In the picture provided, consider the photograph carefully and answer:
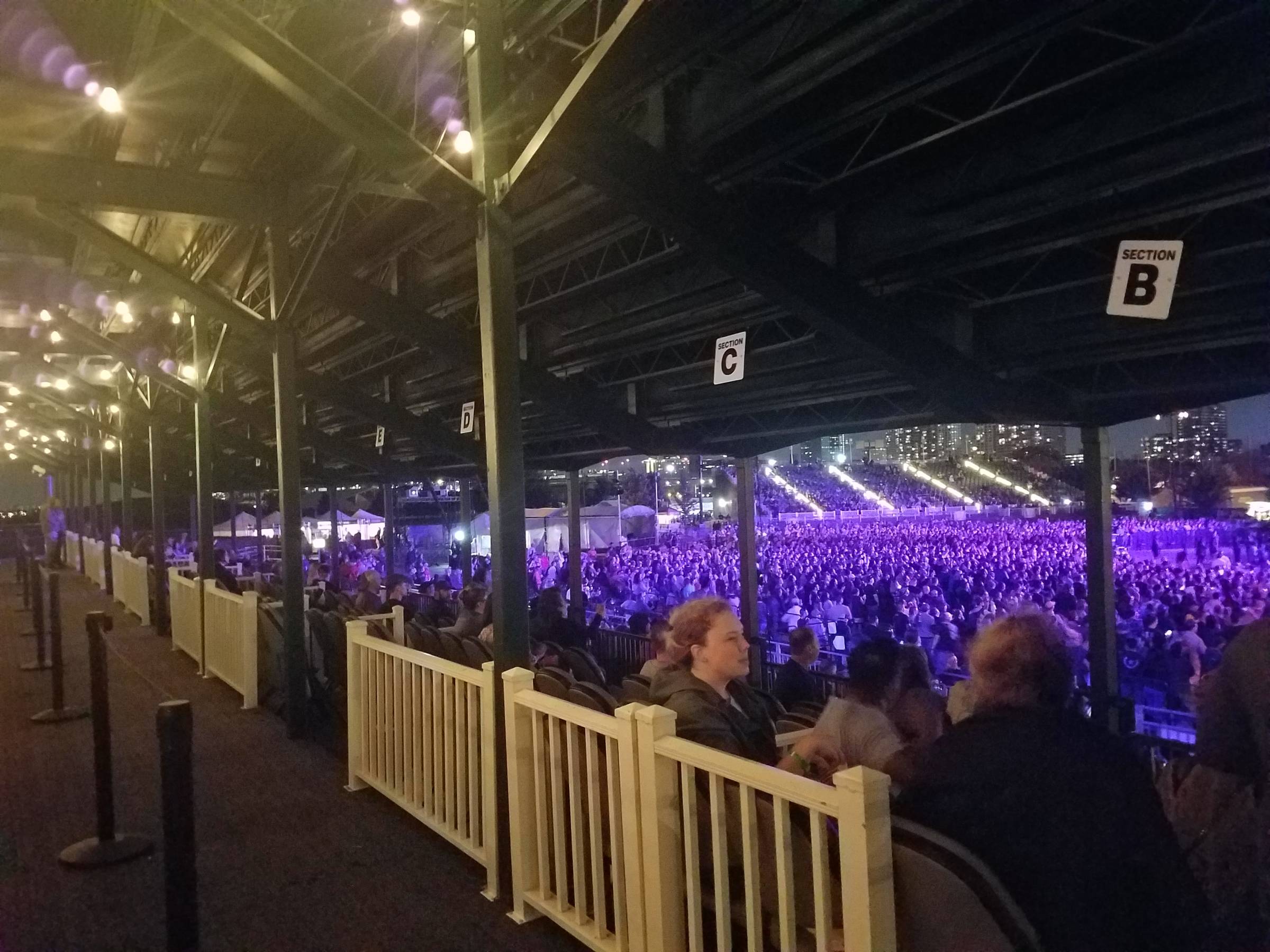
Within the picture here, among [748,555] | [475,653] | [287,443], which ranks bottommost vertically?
[475,653]

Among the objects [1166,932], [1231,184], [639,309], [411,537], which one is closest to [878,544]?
[411,537]

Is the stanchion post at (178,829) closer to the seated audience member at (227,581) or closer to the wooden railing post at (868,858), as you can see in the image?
the wooden railing post at (868,858)

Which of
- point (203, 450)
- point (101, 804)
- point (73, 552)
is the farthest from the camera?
point (73, 552)

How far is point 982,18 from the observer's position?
3.82 metres

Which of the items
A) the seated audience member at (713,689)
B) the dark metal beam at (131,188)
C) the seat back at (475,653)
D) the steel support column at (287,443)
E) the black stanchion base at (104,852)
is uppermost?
the dark metal beam at (131,188)

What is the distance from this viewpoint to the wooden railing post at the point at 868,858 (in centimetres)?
213

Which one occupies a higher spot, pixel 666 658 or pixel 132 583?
pixel 666 658

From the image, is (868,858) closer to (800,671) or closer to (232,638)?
(800,671)

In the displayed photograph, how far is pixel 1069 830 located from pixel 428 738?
3.34 meters

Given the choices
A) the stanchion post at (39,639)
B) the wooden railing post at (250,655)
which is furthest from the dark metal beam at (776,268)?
the stanchion post at (39,639)

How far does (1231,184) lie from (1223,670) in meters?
2.30

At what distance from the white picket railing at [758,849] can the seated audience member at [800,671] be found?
325 centimetres

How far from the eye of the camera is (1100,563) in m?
7.49

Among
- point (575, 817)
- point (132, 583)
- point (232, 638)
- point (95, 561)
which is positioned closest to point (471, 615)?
point (232, 638)
